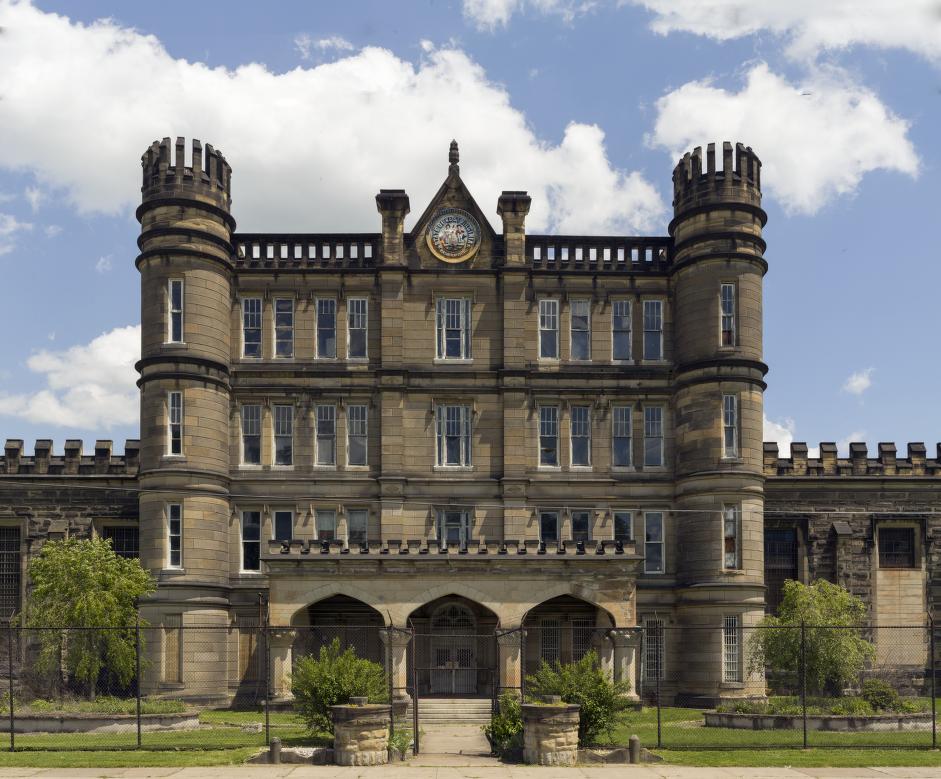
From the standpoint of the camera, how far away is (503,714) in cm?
2672

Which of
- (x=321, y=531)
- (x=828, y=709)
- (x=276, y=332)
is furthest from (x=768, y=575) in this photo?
(x=276, y=332)

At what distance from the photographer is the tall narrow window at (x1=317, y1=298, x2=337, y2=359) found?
4541 centimetres

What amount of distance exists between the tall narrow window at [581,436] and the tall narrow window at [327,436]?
910 cm

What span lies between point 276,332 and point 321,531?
7.79m

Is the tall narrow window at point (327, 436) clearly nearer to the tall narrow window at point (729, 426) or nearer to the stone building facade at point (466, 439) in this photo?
the stone building facade at point (466, 439)

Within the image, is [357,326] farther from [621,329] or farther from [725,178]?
[725,178]

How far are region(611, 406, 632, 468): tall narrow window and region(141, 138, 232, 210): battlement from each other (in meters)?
16.9

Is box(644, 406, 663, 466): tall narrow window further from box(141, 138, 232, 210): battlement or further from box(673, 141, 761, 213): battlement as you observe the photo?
box(141, 138, 232, 210): battlement

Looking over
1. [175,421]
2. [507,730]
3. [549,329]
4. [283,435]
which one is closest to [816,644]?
[507,730]

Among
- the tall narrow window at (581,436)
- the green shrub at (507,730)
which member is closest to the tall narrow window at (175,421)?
the tall narrow window at (581,436)

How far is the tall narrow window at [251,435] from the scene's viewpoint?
44.5 metres

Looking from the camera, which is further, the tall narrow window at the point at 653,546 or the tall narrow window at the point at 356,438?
the tall narrow window at the point at 356,438

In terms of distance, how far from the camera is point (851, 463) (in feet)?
152

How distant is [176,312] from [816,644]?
2467 cm
